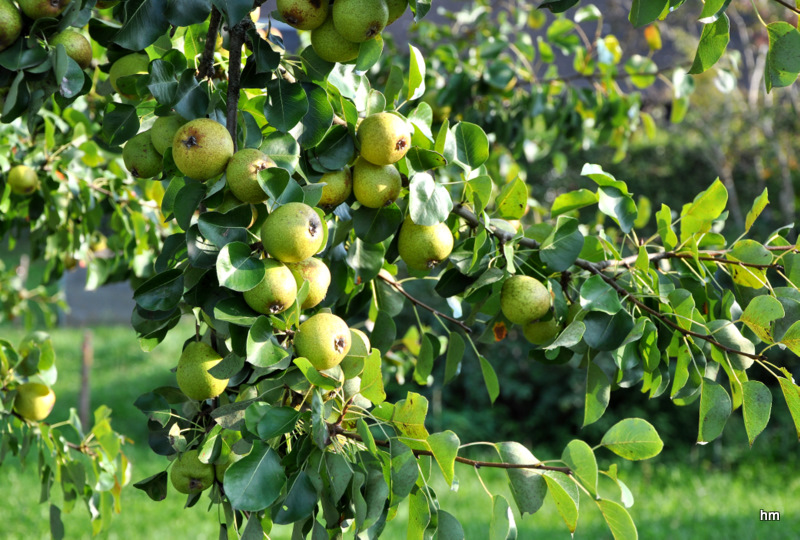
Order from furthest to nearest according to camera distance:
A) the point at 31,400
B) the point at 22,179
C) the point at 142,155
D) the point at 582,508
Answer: the point at 582,508 → the point at 22,179 → the point at 31,400 → the point at 142,155

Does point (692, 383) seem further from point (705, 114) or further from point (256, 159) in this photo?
point (705, 114)

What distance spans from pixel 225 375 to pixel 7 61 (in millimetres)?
563

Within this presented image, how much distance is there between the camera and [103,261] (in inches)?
103

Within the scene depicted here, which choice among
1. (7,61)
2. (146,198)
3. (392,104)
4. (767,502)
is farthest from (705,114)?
(7,61)

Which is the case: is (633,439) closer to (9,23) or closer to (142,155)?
(142,155)

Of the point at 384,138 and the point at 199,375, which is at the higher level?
the point at 384,138

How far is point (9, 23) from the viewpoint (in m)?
1.05

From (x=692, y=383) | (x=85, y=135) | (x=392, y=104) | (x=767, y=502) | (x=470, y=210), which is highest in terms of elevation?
(x=392, y=104)

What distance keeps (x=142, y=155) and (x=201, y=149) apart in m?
0.22

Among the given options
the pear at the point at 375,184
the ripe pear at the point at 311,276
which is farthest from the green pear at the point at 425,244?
the ripe pear at the point at 311,276

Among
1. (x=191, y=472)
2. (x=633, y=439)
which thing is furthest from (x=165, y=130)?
(x=633, y=439)

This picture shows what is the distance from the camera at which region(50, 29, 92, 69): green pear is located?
45.3 inches

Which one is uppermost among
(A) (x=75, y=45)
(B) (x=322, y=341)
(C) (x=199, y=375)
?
(A) (x=75, y=45)

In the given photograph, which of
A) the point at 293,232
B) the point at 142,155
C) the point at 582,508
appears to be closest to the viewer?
the point at 293,232
